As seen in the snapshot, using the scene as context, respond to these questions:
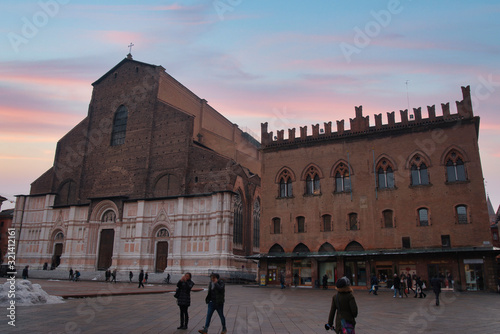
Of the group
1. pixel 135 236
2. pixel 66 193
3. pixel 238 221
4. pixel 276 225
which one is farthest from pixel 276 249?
pixel 66 193

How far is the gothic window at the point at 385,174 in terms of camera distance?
97.9 ft

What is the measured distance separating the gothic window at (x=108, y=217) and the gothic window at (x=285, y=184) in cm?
2007

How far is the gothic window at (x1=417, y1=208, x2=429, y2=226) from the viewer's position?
28047 millimetres

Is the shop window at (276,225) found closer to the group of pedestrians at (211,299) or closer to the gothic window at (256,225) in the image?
the gothic window at (256,225)

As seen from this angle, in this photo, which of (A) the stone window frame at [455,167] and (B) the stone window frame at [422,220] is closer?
(A) the stone window frame at [455,167]

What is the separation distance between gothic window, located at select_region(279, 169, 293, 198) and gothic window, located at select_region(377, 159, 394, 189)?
7105mm

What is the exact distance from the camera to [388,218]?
2923 cm

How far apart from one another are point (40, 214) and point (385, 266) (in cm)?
3980

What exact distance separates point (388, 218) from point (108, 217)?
29.4 m

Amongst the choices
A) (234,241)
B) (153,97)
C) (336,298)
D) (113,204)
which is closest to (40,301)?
(336,298)

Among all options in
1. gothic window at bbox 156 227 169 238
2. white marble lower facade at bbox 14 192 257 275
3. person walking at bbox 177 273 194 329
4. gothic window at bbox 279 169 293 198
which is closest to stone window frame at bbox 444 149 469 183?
gothic window at bbox 279 169 293 198

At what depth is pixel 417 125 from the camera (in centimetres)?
2950

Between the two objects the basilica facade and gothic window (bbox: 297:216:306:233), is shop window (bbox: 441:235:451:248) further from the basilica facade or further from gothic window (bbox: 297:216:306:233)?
the basilica facade

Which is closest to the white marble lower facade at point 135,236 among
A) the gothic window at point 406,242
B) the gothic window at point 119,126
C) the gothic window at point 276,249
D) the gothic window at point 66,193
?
the gothic window at point 66,193
